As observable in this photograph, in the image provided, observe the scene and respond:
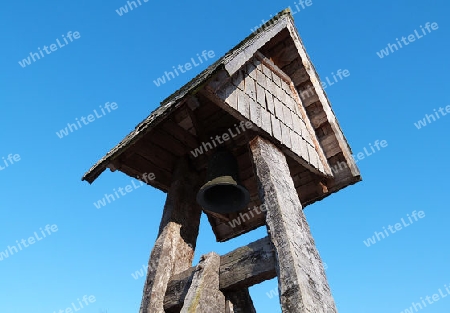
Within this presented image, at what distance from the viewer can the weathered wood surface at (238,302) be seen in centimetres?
297

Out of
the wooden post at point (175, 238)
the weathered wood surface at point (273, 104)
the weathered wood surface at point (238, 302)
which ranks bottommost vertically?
the weathered wood surface at point (238, 302)

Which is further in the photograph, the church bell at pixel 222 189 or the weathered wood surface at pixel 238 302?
the church bell at pixel 222 189

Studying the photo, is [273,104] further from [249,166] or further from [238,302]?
[238,302]

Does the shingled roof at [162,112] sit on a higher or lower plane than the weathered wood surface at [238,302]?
higher

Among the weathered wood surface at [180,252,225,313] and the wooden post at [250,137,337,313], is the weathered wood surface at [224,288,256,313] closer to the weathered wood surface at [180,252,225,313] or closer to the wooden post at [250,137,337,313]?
the weathered wood surface at [180,252,225,313]

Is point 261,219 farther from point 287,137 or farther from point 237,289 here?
point 237,289

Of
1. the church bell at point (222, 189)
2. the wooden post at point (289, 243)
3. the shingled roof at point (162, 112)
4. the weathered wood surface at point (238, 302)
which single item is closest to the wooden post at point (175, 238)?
the church bell at point (222, 189)

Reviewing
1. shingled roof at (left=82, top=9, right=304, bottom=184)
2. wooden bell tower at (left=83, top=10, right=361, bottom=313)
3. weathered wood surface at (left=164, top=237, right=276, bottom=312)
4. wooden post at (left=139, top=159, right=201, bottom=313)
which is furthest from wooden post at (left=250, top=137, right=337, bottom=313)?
wooden post at (left=139, top=159, right=201, bottom=313)

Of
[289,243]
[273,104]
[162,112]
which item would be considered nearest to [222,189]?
[162,112]

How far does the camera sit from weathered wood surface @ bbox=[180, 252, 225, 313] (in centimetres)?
273

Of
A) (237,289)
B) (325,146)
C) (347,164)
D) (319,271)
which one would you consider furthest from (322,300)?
(325,146)

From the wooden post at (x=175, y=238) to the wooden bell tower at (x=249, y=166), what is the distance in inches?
0.4

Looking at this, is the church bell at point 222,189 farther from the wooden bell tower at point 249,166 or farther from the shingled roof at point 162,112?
the shingled roof at point 162,112

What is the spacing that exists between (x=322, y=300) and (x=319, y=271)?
309 millimetres
